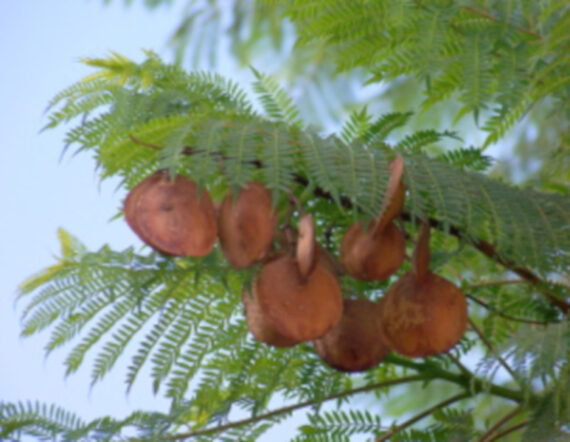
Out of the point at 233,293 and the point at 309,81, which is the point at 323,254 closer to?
the point at 233,293

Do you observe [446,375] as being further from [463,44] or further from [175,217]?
[175,217]

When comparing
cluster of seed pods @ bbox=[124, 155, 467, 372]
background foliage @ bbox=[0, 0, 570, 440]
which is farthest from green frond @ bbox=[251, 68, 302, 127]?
cluster of seed pods @ bbox=[124, 155, 467, 372]

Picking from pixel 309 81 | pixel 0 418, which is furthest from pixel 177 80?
pixel 309 81

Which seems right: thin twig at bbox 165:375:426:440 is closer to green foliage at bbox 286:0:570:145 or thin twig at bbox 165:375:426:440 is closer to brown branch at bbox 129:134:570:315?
brown branch at bbox 129:134:570:315

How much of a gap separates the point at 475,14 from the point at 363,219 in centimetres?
54

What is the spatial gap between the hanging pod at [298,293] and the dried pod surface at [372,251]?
0.06m

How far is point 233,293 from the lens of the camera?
3.95 feet

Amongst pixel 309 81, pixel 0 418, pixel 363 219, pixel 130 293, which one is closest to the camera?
pixel 363 219

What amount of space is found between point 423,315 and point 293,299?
0.15 m

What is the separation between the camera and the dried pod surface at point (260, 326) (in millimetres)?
945

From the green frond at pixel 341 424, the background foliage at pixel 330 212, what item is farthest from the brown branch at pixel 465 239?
the green frond at pixel 341 424

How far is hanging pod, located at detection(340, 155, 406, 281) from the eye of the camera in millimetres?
978

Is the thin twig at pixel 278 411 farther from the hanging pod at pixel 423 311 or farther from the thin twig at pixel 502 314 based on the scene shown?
the hanging pod at pixel 423 311

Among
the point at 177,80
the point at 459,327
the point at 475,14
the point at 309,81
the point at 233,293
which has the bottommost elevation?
the point at 459,327
